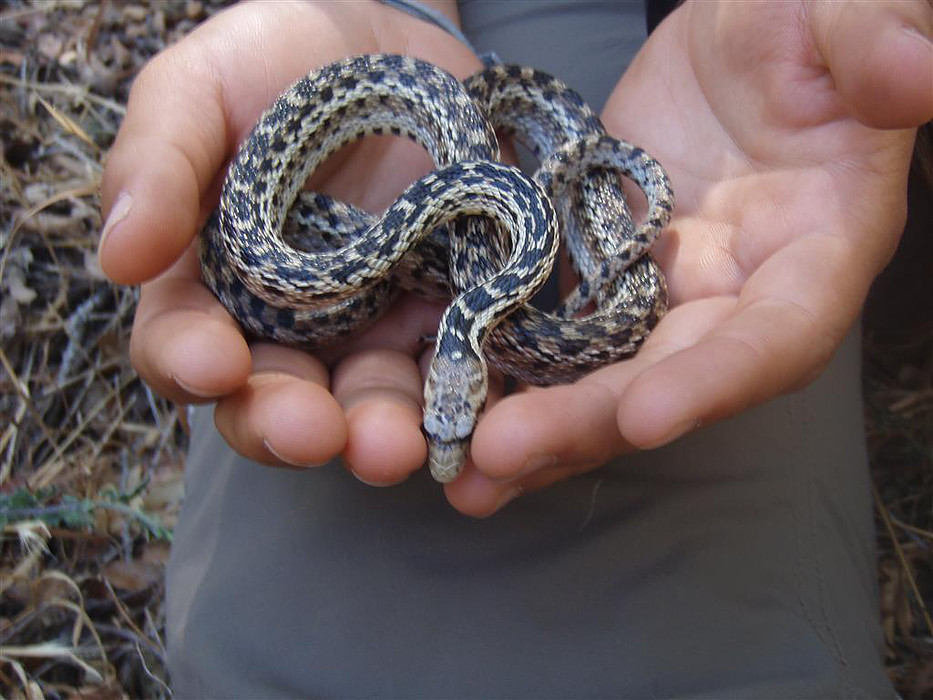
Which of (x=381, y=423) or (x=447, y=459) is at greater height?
(x=381, y=423)

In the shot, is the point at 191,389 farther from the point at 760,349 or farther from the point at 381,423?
the point at 760,349

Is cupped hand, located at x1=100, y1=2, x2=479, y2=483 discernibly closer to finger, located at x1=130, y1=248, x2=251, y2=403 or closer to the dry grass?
finger, located at x1=130, y1=248, x2=251, y2=403

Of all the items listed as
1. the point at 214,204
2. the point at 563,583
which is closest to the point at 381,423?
the point at 563,583

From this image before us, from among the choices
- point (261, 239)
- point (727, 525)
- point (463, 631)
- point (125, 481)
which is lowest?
point (125, 481)

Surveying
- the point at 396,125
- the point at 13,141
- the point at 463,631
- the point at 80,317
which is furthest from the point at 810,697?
the point at 13,141

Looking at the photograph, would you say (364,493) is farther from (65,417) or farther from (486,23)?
(486,23)

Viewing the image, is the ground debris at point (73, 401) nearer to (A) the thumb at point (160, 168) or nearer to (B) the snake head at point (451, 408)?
(A) the thumb at point (160, 168)
